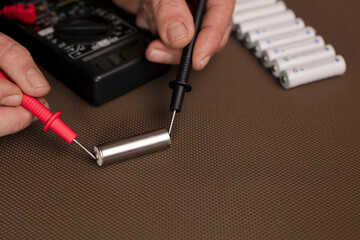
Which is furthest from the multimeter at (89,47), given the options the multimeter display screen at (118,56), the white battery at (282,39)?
the white battery at (282,39)

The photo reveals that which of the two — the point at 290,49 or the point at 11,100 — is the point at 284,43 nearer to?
the point at 290,49

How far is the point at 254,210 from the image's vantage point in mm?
569

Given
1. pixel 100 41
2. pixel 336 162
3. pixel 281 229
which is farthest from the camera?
pixel 100 41

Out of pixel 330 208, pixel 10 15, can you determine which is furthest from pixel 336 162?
pixel 10 15

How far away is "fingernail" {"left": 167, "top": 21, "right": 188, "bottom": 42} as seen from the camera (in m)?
0.71

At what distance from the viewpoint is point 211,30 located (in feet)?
2.55

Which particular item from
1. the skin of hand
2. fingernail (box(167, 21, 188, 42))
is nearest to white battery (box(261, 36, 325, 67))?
the skin of hand

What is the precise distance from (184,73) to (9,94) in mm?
284

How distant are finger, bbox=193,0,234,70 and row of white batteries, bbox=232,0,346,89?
3.0 inches

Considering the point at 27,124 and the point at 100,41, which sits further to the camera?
the point at 100,41

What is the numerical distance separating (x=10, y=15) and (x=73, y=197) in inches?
16.5

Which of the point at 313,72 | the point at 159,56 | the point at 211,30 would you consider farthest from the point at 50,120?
the point at 313,72

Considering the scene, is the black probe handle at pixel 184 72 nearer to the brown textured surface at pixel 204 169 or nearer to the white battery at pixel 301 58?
the brown textured surface at pixel 204 169

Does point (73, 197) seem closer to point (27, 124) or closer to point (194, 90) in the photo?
point (27, 124)
